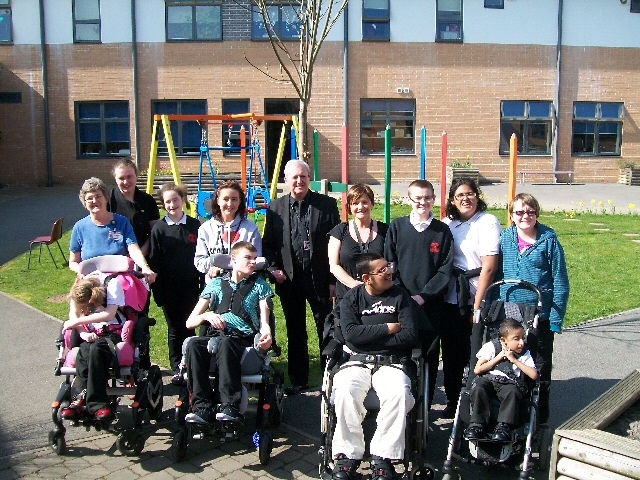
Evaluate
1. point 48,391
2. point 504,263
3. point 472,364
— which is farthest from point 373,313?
point 48,391

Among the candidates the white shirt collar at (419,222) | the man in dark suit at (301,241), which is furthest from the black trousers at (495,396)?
the man in dark suit at (301,241)

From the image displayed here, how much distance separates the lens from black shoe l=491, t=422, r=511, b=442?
13.8ft

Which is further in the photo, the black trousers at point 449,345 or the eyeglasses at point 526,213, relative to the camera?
the black trousers at point 449,345

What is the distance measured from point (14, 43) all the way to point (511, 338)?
25.3 m

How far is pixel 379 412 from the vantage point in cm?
418

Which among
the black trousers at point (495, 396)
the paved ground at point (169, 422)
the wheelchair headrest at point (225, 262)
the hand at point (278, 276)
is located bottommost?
the paved ground at point (169, 422)

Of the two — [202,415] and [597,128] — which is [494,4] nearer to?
[597,128]

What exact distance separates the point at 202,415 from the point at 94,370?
81 centimetres

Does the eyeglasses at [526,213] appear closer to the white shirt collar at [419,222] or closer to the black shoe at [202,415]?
the white shirt collar at [419,222]

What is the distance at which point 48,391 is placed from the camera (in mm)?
5934

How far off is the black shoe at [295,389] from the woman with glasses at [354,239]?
1041 millimetres

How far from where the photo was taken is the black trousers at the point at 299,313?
224 inches

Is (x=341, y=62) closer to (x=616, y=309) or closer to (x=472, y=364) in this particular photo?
(x=616, y=309)

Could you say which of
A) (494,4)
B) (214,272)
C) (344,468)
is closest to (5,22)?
(494,4)
